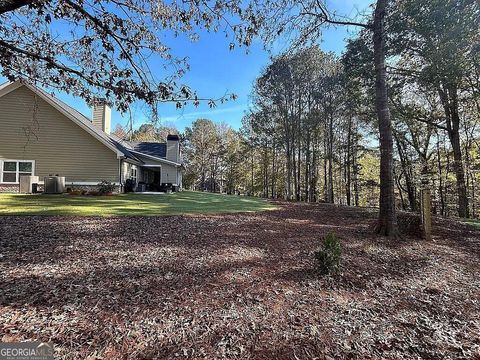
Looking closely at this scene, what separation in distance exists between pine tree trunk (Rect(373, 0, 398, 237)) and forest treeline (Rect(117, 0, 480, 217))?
218 cm

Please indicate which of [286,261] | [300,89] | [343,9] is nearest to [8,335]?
[286,261]

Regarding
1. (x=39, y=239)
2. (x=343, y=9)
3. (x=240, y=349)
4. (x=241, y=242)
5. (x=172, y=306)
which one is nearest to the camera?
(x=240, y=349)

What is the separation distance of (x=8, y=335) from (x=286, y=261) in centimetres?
371

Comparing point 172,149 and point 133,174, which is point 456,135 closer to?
point 172,149

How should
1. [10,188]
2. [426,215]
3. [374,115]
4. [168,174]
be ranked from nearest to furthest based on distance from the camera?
[426,215], [10,188], [374,115], [168,174]

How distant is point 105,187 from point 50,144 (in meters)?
4.10

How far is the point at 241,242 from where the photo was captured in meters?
5.89

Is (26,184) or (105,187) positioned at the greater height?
(26,184)

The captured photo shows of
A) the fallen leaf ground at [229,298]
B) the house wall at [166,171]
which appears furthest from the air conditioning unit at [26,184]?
the fallen leaf ground at [229,298]

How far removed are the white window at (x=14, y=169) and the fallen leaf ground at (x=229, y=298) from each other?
11.2 m

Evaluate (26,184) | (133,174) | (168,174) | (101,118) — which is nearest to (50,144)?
(26,184)

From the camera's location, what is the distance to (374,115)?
15.6 metres

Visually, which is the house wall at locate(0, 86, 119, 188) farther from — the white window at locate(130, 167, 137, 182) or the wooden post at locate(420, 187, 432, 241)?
the wooden post at locate(420, 187, 432, 241)

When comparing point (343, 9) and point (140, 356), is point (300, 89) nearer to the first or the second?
point (343, 9)
